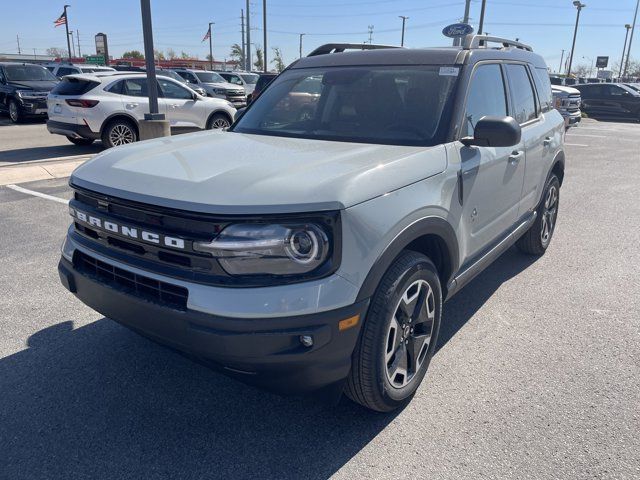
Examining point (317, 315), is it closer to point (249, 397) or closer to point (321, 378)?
point (321, 378)

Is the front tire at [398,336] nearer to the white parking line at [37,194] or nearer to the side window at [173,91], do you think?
the white parking line at [37,194]

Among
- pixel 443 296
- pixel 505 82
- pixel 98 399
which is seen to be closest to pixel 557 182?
pixel 505 82

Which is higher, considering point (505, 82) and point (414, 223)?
point (505, 82)

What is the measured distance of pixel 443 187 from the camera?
2.99 m

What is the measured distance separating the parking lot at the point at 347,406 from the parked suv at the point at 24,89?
46.5ft

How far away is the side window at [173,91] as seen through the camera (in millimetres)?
12305

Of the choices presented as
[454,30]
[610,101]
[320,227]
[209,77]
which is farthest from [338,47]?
[610,101]

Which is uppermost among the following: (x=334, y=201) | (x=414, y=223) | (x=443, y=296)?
(x=334, y=201)

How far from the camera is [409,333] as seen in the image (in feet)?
9.53

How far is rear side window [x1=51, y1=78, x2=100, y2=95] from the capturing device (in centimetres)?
1112

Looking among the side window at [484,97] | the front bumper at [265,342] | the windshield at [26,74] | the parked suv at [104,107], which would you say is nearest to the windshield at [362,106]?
the side window at [484,97]

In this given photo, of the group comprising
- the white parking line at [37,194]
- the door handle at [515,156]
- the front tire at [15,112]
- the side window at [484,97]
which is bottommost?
the white parking line at [37,194]

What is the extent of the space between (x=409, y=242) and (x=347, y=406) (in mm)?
988

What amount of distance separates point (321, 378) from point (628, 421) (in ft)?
5.69
